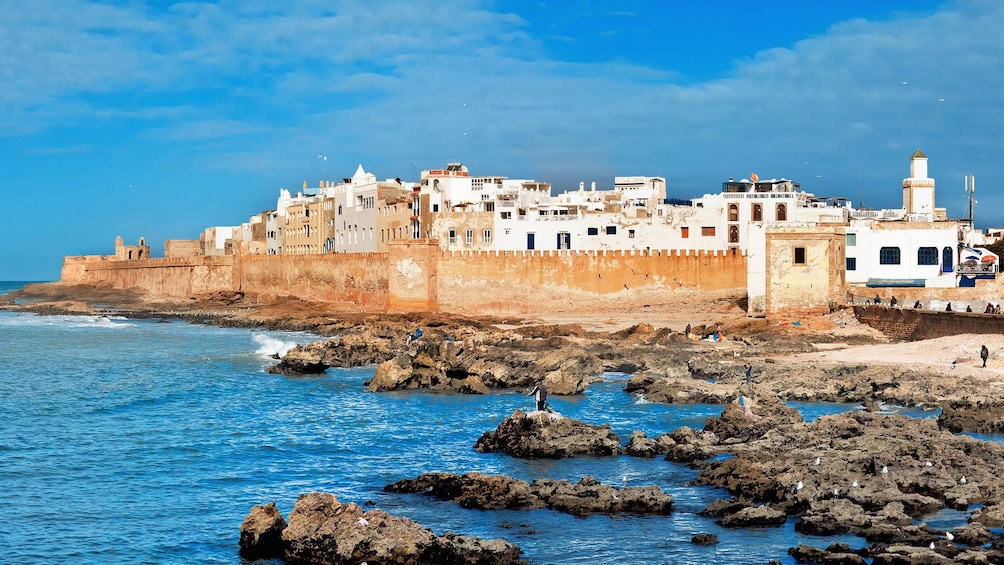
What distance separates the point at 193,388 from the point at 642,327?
15629 mm

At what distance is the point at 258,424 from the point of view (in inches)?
879

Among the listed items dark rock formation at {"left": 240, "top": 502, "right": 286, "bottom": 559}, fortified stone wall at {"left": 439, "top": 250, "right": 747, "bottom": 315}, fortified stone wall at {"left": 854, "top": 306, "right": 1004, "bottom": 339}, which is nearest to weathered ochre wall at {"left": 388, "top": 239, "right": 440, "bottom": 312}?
fortified stone wall at {"left": 439, "top": 250, "right": 747, "bottom": 315}

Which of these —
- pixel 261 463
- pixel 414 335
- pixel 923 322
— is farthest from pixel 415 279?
pixel 261 463

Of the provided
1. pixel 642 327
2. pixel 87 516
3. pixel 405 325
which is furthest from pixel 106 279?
pixel 87 516

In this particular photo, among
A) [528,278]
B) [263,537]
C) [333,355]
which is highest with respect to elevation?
[528,278]

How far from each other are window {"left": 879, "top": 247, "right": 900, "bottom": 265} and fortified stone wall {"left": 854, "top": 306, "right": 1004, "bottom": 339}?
5.03m

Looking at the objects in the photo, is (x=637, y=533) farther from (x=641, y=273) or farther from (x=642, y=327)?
(x=641, y=273)

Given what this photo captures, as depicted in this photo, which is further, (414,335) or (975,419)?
(414,335)

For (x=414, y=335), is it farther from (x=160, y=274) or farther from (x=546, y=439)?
(x=160, y=274)

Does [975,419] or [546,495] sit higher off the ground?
[975,419]

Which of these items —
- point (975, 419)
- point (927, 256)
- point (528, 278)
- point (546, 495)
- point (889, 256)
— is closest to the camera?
point (546, 495)

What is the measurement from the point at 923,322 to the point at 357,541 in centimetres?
2281

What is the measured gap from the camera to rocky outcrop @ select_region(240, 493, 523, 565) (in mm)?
11812

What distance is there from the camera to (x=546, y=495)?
1427 cm
